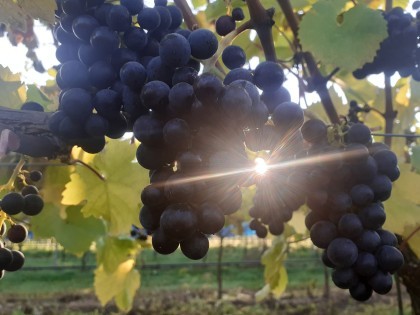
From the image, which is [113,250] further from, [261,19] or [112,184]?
[261,19]

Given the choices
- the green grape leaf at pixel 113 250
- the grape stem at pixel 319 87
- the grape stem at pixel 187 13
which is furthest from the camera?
the green grape leaf at pixel 113 250

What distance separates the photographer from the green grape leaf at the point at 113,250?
249 centimetres

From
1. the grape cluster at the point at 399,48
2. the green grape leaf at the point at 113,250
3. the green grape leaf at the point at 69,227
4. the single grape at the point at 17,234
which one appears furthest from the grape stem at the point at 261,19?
the green grape leaf at the point at 113,250

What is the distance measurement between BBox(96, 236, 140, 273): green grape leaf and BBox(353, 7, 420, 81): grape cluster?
4.77 ft

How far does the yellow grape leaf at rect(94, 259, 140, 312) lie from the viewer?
2883 mm

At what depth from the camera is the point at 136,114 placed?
2.86 ft

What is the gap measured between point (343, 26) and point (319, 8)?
3.2 inches

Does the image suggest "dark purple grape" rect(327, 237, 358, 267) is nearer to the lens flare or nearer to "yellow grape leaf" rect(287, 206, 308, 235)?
the lens flare

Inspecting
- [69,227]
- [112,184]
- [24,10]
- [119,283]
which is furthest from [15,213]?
[119,283]

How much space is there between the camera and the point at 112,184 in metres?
1.55

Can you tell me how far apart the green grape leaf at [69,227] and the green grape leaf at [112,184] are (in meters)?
0.36

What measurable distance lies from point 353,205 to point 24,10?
2.70 ft

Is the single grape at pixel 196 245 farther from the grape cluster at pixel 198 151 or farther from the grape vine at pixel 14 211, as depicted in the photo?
the grape vine at pixel 14 211

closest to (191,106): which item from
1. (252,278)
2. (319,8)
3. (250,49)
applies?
(319,8)
